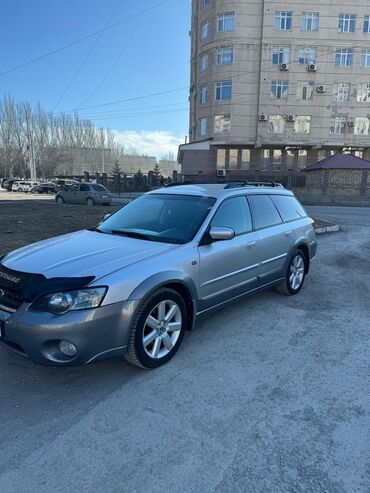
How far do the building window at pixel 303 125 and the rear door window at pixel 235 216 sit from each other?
36.2 metres

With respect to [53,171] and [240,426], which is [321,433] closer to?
[240,426]

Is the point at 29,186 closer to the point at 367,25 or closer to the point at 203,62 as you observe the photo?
the point at 203,62

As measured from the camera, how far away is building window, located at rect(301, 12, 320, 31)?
3578 cm

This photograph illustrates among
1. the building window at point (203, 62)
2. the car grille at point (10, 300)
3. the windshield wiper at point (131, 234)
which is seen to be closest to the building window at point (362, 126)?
the building window at point (203, 62)

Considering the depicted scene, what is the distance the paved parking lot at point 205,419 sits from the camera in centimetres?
216

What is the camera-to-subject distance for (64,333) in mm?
2768

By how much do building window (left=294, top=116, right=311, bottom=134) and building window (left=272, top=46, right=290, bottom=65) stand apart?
19.0ft

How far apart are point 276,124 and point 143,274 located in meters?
37.8

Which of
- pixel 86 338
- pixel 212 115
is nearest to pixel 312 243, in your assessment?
pixel 86 338

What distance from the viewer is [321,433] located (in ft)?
8.34

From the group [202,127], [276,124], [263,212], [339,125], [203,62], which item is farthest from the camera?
[202,127]

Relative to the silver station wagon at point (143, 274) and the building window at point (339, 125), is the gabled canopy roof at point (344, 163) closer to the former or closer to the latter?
the building window at point (339, 125)

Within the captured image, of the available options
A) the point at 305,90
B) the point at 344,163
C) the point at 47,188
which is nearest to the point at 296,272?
the point at 344,163

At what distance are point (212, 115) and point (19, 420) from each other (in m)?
38.4
